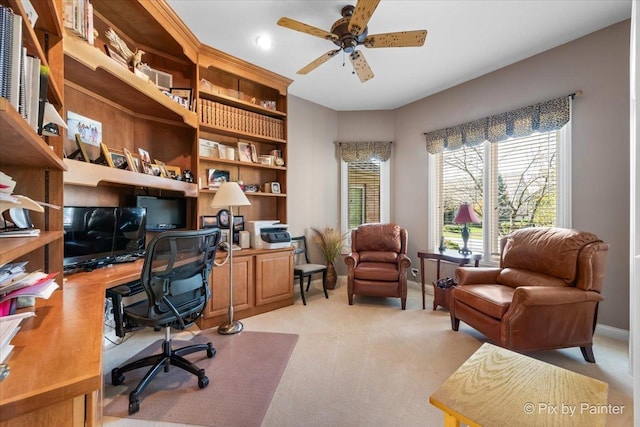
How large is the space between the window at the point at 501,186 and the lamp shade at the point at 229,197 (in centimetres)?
277

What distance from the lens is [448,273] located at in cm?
364

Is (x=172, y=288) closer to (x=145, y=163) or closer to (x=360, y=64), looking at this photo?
(x=145, y=163)

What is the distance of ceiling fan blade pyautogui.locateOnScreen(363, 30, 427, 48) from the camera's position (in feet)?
6.54

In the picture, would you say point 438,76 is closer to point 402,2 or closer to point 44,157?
point 402,2

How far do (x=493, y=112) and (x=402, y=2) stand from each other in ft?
6.27

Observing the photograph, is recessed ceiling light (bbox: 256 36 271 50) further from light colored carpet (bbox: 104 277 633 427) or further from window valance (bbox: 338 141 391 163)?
light colored carpet (bbox: 104 277 633 427)

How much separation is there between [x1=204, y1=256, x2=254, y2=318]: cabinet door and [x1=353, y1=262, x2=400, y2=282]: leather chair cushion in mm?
1282

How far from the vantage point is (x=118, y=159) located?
2.17 m

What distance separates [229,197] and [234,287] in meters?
0.99

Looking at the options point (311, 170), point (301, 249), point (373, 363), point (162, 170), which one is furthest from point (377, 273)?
point (162, 170)

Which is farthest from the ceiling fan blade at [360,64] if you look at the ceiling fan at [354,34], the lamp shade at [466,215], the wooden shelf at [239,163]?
the lamp shade at [466,215]

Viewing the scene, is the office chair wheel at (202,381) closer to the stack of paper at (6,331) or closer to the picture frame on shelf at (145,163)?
the stack of paper at (6,331)

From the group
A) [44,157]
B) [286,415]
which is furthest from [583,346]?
[44,157]

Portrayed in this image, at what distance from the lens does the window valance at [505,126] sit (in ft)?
8.80
